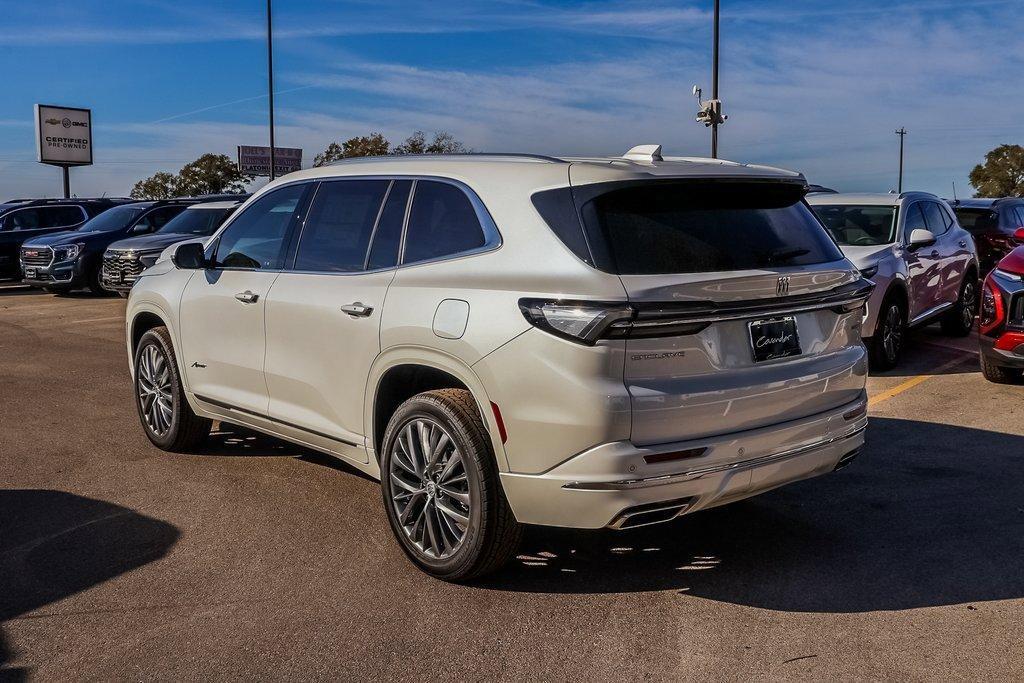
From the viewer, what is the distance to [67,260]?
20.2 m

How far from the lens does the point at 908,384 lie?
9391 millimetres

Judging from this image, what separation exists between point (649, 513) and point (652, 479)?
17 centimetres

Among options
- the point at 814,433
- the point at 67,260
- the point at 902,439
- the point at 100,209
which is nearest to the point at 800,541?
the point at 814,433

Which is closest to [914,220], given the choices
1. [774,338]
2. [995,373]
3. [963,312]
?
[963,312]

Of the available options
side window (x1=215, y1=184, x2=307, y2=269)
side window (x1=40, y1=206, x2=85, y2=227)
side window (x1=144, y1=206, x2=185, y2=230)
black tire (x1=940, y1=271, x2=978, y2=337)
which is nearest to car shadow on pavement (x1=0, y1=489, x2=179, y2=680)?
side window (x1=215, y1=184, x2=307, y2=269)

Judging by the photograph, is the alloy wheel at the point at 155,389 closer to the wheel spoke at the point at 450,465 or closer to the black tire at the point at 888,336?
the wheel spoke at the point at 450,465

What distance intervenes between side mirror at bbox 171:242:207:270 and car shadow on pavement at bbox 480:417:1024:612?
2.61 meters

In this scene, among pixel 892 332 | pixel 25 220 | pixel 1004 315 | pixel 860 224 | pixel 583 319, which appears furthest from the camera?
pixel 25 220

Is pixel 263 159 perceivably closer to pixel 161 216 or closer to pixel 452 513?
pixel 161 216

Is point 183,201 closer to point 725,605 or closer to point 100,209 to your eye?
point 100,209

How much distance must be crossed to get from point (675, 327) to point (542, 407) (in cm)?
59

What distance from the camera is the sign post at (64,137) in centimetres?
4678

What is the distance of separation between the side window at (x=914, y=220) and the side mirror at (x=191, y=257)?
7.50 meters

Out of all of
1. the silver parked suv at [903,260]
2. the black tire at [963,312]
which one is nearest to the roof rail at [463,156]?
the silver parked suv at [903,260]
